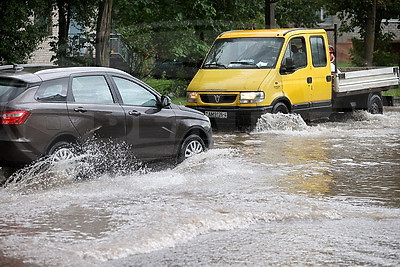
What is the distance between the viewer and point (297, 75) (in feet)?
58.1

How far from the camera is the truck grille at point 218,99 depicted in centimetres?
1688

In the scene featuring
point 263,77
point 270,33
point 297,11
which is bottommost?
point 263,77

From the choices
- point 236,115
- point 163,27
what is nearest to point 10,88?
point 236,115

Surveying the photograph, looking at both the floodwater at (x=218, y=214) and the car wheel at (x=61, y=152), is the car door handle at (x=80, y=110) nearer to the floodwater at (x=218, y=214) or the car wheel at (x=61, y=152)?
the car wheel at (x=61, y=152)

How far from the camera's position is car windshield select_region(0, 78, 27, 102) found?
32.4 feet

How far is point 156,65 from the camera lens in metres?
24.5

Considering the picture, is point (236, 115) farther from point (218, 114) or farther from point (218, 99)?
point (218, 99)

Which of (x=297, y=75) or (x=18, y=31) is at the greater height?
(x=18, y=31)

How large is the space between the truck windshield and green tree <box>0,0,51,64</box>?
18.1ft

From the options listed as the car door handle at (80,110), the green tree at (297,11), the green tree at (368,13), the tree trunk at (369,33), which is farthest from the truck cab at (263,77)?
the green tree at (368,13)

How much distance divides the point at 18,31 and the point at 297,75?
7655 mm

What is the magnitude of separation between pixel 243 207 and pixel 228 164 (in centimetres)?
332

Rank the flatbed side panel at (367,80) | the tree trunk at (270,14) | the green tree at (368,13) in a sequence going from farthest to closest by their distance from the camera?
the green tree at (368,13) → the tree trunk at (270,14) → the flatbed side panel at (367,80)

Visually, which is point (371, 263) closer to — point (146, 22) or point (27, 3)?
point (27, 3)
